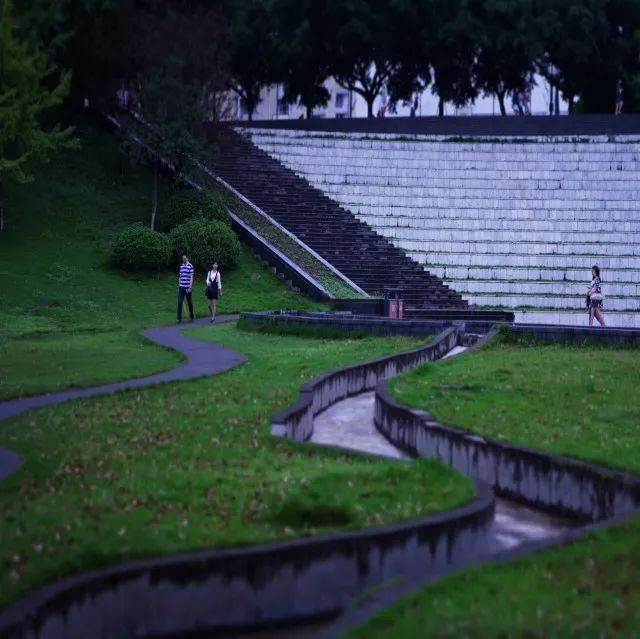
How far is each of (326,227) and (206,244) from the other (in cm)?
688

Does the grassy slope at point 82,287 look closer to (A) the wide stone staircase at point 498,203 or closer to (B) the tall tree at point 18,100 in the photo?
(B) the tall tree at point 18,100

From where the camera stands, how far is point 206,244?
3906 centimetres

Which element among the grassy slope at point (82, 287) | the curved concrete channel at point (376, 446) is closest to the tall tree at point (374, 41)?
the grassy slope at point (82, 287)

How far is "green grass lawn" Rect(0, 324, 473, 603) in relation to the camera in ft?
30.9

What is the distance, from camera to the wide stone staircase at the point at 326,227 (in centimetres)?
3984

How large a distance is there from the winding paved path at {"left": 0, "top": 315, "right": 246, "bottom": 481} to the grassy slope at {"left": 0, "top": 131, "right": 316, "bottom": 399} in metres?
0.41

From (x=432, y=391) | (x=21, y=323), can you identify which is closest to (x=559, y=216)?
(x=21, y=323)

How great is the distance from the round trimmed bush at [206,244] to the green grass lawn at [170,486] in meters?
22.6

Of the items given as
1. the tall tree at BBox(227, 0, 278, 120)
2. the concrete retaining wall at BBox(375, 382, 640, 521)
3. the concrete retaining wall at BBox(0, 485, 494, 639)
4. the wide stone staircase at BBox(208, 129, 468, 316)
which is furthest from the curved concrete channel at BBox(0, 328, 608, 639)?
the tall tree at BBox(227, 0, 278, 120)

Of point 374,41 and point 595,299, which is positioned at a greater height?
point 374,41

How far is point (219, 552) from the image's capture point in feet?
30.2

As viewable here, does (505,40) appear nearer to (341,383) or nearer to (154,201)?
(154,201)

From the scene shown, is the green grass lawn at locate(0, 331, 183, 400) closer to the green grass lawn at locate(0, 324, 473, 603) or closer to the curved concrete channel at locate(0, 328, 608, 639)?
the green grass lawn at locate(0, 324, 473, 603)

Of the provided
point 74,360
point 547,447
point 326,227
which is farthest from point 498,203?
point 547,447
